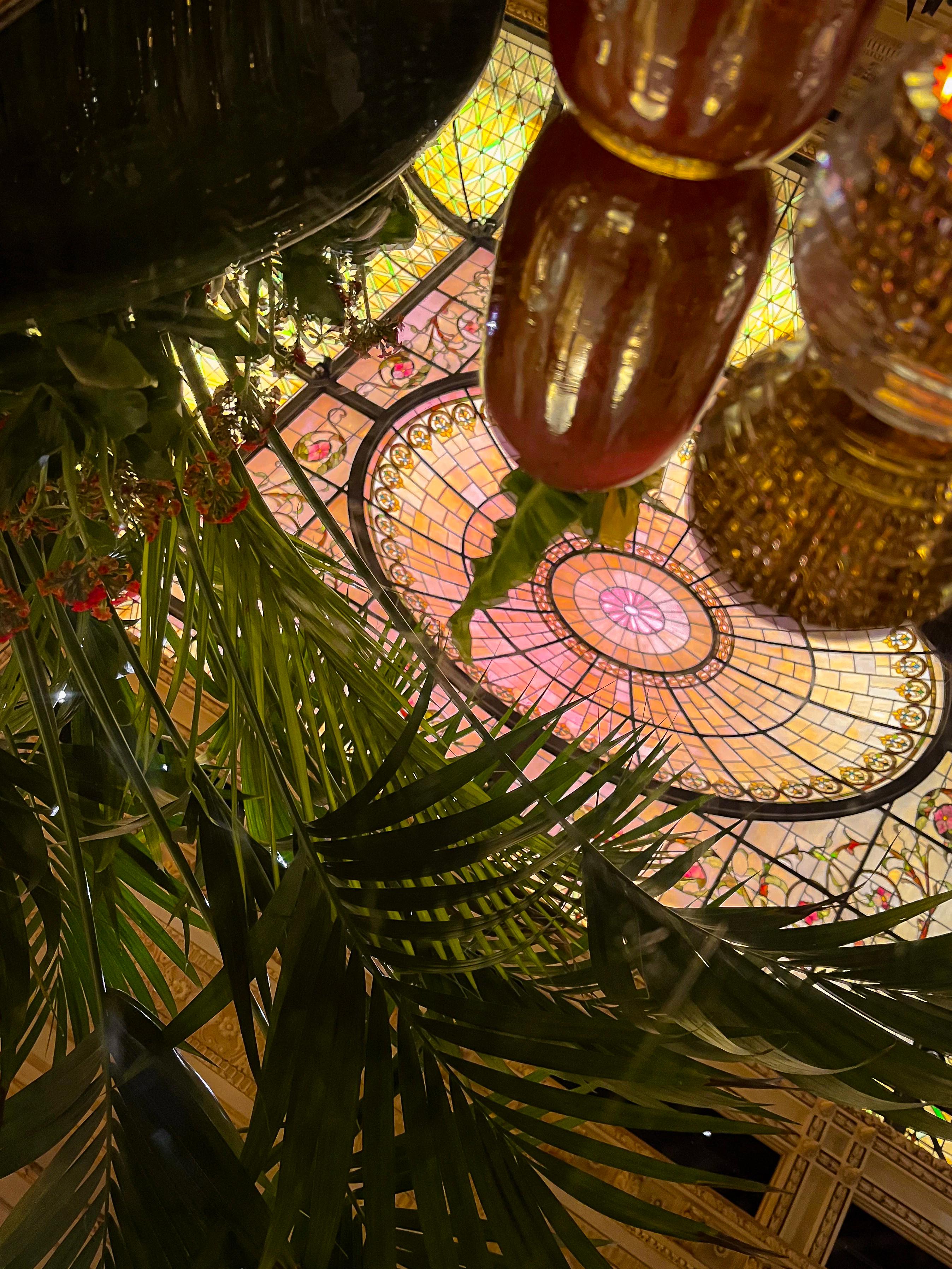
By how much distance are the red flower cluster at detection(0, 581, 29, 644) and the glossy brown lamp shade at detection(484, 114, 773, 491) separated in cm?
51

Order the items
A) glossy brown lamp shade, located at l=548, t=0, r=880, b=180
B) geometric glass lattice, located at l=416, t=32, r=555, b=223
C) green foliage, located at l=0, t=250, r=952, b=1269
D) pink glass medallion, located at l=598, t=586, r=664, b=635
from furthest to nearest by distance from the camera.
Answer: pink glass medallion, located at l=598, t=586, r=664, b=635
geometric glass lattice, located at l=416, t=32, r=555, b=223
green foliage, located at l=0, t=250, r=952, b=1269
glossy brown lamp shade, located at l=548, t=0, r=880, b=180

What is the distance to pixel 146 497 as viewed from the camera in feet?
1.99

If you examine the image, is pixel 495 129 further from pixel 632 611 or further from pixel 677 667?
pixel 677 667

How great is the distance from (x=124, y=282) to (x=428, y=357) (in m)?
3.64

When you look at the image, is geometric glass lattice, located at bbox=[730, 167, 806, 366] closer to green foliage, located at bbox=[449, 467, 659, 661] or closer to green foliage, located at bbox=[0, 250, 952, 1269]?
green foliage, located at bbox=[449, 467, 659, 661]

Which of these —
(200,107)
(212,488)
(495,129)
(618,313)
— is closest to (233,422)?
(212,488)

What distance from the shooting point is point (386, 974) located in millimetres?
1021

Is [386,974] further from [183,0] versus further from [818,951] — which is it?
[183,0]

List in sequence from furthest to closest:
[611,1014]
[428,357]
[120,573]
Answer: [428,357], [611,1014], [120,573]

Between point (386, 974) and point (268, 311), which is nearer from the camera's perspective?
point (268, 311)

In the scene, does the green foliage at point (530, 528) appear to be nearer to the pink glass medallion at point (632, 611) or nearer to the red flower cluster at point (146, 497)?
the red flower cluster at point (146, 497)

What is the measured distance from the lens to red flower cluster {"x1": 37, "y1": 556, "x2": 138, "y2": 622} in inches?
25.4

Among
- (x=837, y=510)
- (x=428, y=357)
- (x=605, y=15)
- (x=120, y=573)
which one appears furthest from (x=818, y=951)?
(x=428, y=357)

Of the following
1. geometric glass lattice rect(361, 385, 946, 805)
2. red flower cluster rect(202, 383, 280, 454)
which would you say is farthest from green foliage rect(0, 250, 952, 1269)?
geometric glass lattice rect(361, 385, 946, 805)
